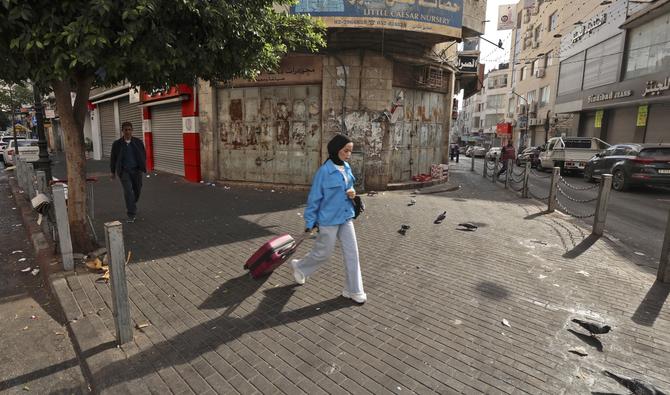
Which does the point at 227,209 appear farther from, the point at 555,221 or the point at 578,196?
the point at 578,196

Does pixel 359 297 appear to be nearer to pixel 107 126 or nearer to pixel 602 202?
pixel 602 202

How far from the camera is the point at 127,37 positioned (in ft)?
12.2

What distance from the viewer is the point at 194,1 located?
419 cm

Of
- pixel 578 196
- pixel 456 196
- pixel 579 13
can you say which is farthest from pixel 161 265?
pixel 579 13

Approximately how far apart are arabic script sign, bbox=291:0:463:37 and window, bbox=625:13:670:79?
1444 centimetres

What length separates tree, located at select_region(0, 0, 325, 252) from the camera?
12.0 ft

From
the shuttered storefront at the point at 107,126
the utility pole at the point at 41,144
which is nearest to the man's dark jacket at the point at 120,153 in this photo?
the utility pole at the point at 41,144

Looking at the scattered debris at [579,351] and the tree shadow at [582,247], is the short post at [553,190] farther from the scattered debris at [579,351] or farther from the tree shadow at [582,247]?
the scattered debris at [579,351]

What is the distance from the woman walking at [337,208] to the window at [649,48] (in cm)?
2053

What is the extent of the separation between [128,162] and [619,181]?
15.0 m

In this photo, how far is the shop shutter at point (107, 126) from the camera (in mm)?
20484

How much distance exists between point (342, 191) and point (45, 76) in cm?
348

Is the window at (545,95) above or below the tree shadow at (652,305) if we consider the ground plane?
above

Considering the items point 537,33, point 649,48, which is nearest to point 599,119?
point 649,48
